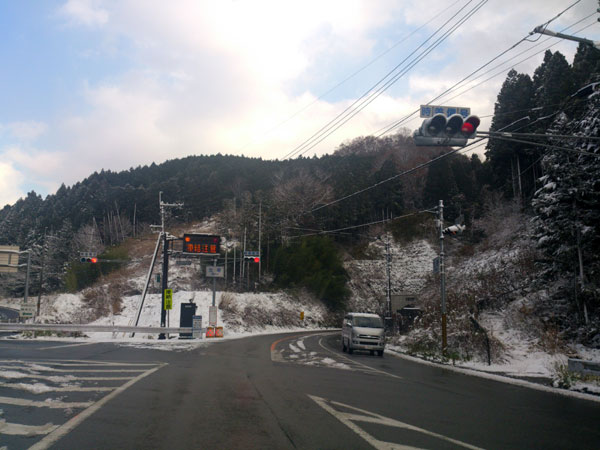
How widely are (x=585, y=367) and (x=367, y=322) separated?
11.9 meters

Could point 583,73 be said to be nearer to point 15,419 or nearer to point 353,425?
point 353,425

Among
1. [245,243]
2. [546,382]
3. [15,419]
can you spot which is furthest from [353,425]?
[245,243]

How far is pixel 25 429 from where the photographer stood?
628 centimetres

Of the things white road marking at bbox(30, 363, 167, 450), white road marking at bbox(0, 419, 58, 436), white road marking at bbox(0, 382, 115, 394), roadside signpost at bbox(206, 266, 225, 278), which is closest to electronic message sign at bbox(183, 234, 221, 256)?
roadside signpost at bbox(206, 266, 225, 278)

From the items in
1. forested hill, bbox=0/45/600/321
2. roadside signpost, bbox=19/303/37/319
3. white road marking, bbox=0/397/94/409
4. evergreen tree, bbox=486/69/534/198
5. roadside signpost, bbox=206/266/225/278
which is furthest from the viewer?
evergreen tree, bbox=486/69/534/198

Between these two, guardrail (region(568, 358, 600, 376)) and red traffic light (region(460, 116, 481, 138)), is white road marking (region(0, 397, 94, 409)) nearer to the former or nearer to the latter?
red traffic light (region(460, 116, 481, 138))

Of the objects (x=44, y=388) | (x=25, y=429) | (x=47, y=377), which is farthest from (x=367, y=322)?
(x=25, y=429)

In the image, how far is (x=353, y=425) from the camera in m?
7.06

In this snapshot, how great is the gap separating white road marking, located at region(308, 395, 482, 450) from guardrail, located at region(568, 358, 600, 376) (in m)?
Answer: 8.08

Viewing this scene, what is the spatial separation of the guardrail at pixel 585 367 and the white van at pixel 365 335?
34.4ft

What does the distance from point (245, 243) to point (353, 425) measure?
53.4 meters


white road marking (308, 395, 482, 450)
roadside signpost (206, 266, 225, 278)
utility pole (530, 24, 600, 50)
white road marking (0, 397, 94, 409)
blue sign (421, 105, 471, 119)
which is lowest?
white road marking (308, 395, 482, 450)

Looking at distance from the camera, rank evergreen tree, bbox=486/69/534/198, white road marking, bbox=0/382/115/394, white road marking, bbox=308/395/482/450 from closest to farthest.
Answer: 1. white road marking, bbox=308/395/482/450
2. white road marking, bbox=0/382/115/394
3. evergreen tree, bbox=486/69/534/198

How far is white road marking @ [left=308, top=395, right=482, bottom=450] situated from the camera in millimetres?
6021
